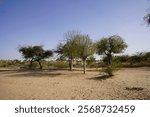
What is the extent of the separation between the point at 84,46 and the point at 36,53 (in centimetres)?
1968

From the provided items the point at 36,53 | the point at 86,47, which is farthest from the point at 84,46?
the point at 36,53

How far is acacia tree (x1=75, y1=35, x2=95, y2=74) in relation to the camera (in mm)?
27094

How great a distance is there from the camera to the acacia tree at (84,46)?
2709cm

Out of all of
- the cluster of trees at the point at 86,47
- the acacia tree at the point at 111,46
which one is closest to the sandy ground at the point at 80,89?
the cluster of trees at the point at 86,47

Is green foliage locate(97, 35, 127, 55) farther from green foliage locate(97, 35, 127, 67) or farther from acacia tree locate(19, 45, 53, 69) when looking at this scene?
acacia tree locate(19, 45, 53, 69)

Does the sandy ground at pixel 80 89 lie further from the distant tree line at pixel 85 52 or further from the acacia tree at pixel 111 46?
the acacia tree at pixel 111 46

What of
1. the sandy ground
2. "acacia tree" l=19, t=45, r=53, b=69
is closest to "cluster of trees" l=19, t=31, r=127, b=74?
"acacia tree" l=19, t=45, r=53, b=69

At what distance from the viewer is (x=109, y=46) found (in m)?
40.8

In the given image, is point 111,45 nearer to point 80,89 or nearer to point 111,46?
point 111,46

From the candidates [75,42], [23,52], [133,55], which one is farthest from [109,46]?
[23,52]

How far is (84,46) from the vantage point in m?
27.0

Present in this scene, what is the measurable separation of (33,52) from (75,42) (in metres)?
18.7

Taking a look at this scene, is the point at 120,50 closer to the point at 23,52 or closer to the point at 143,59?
the point at 143,59

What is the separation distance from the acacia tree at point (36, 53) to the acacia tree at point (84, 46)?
60.4ft
